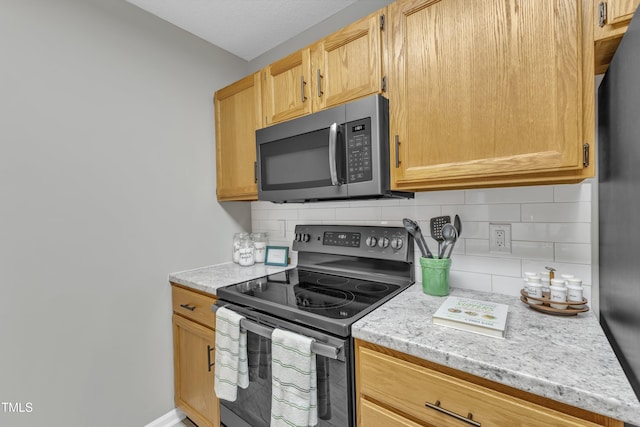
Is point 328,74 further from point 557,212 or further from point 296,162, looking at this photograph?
point 557,212

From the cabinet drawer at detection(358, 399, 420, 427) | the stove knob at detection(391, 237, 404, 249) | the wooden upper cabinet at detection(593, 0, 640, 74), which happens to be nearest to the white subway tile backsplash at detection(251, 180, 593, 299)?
the stove knob at detection(391, 237, 404, 249)

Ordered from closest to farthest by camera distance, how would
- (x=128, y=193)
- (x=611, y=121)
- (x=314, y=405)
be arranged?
(x=611, y=121) → (x=314, y=405) → (x=128, y=193)

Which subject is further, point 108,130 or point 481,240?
point 108,130

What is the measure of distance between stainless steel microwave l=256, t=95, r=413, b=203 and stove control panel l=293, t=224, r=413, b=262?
0.25 m

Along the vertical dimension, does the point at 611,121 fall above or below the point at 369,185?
above

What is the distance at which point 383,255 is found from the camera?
1496 mm

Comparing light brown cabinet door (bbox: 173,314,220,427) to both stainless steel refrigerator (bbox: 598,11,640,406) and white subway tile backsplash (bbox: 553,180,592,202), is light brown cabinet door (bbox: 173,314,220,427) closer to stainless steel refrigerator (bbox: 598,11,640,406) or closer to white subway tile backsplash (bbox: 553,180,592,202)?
stainless steel refrigerator (bbox: 598,11,640,406)

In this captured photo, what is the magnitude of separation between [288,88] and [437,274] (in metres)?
1.21

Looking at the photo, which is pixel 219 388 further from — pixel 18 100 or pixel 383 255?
pixel 18 100

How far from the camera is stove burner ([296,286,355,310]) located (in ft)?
3.85

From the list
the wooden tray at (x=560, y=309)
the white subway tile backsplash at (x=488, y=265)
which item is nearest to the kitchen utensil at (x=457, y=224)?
the white subway tile backsplash at (x=488, y=265)

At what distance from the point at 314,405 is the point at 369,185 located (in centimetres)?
85

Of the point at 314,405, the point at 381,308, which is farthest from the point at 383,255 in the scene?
the point at 314,405

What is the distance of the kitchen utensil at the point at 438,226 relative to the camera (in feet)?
4.33
